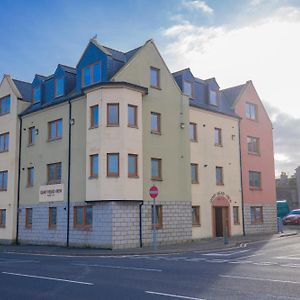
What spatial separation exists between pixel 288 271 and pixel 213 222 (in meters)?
16.8

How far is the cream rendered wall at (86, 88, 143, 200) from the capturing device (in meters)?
23.4

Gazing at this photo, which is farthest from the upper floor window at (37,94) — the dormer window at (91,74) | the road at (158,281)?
the road at (158,281)

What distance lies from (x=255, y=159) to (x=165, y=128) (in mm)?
10514

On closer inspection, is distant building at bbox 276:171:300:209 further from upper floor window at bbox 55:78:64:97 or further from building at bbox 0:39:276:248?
upper floor window at bbox 55:78:64:97

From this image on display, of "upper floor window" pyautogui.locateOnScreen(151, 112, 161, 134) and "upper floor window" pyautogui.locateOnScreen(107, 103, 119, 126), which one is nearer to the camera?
"upper floor window" pyautogui.locateOnScreen(107, 103, 119, 126)

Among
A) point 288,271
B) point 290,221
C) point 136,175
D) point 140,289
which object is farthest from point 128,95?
point 290,221

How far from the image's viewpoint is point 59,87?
29.0 metres

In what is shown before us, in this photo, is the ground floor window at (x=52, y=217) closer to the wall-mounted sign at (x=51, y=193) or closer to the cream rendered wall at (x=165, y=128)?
the wall-mounted sign at (x=51, y=193)

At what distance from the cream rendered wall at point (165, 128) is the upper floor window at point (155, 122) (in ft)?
0.74

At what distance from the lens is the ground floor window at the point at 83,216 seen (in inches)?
963

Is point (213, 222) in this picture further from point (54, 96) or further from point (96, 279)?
point (96, 279)

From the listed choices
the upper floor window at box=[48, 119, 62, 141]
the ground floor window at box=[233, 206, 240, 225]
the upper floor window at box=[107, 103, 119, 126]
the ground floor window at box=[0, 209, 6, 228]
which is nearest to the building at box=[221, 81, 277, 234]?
the ground floor window at box=[233, 206, 240, 225]

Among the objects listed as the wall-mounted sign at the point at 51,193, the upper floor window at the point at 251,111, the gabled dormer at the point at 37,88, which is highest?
the gabled dormer at the point at 37,88

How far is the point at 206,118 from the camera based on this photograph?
30453 mm
